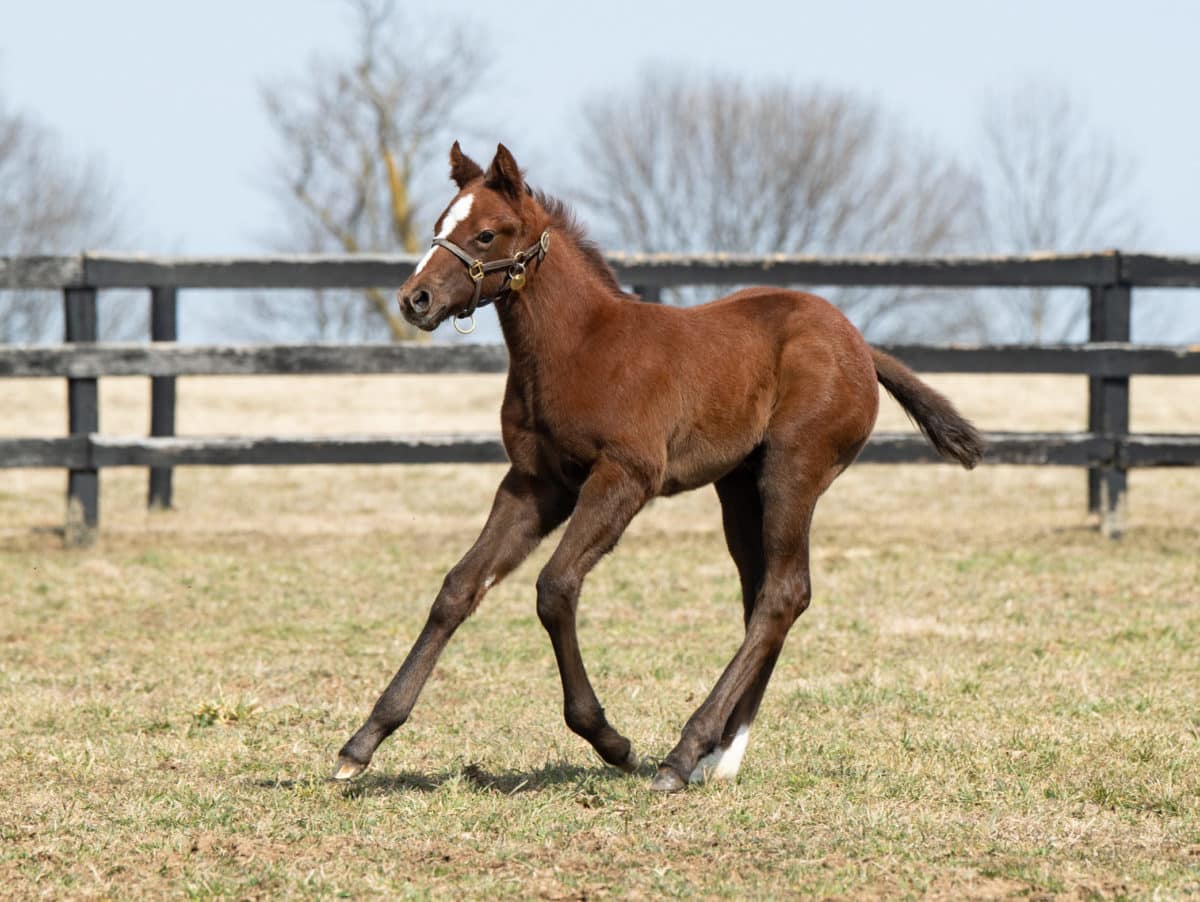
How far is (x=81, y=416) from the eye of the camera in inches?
440

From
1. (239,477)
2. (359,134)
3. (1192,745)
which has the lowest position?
(239,477)

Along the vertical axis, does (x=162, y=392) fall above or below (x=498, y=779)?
above

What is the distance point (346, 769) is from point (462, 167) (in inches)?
75.0

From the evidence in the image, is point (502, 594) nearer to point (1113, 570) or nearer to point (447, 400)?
point (1113, 570)

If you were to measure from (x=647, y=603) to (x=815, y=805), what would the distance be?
14.6 ft

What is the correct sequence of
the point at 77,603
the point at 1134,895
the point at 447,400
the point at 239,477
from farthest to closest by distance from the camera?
the point at 447,400 → the point at 239,477 → the point at 77,603 → the point at 1134,895

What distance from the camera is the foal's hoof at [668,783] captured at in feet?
15.5

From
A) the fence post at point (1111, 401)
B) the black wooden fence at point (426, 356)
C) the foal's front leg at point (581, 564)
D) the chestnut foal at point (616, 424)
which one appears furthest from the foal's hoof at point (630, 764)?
the fence post at point (1111, 401)

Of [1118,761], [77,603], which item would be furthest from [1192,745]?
[77,603]

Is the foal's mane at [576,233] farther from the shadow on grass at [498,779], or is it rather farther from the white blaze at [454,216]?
the shadow on grass at [498,779]

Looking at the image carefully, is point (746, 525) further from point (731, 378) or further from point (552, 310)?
point (552, 310)

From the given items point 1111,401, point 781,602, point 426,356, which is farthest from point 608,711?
point 1111,401

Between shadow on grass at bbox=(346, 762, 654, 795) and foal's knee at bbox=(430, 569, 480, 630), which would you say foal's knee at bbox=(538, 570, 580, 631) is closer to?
foal's knee at bbox=(430, 569, 480, 630)

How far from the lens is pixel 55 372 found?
11.1 metres
